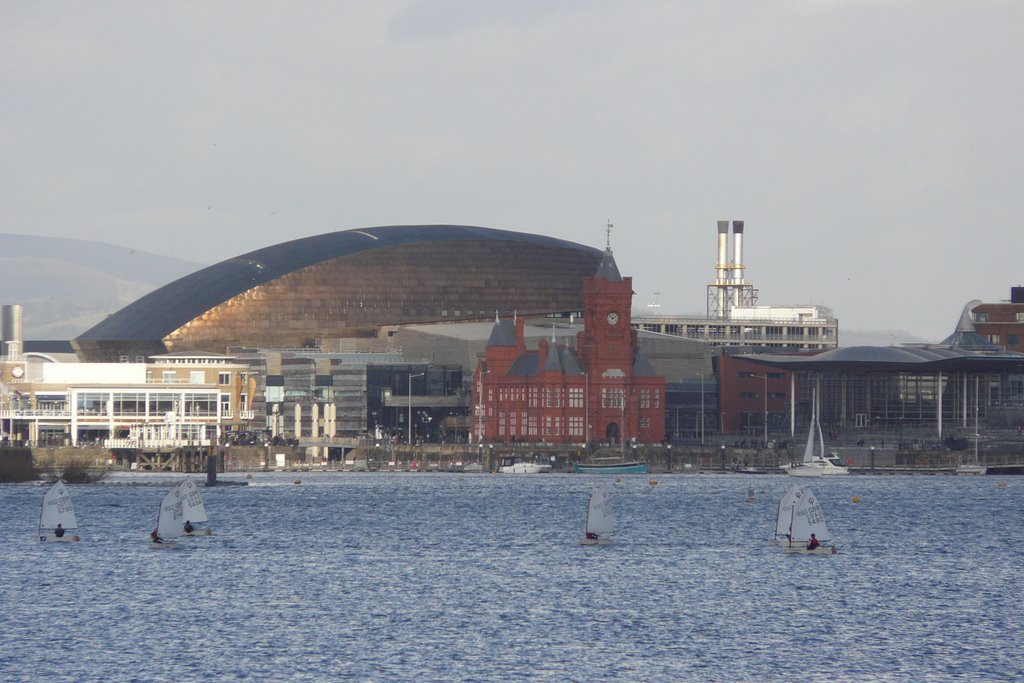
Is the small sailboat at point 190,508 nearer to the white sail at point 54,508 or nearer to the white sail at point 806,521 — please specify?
the white sail at point 54,508

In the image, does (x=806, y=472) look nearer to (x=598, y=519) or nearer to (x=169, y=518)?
(x=598, y=519)

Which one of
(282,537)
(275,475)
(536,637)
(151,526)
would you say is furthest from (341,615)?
(275,475)

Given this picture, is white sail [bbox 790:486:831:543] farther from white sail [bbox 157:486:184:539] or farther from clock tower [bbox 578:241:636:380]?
clock tower [bbox 578:241:636:380]

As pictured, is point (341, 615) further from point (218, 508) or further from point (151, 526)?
point (218, 508)

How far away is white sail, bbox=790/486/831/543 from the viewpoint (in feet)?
300

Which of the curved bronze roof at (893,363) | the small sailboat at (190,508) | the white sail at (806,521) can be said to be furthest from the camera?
the curved bronze roof at (893,363)

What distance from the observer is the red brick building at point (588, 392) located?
194125 mm

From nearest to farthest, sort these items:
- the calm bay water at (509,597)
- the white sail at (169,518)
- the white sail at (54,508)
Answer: the calm bay water at (509,597) < the white sail at (169,518) < the white sail at (54,508)

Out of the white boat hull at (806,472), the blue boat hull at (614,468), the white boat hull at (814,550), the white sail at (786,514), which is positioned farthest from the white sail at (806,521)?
the blue boat hull at (614,468)

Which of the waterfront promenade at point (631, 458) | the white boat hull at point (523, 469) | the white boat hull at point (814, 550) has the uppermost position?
the waterfront promenade at point (631, 458)

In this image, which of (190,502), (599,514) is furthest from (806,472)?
Result: (190,502)

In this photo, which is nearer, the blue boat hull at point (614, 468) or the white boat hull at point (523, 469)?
the blue boat hull at point (614, 468)

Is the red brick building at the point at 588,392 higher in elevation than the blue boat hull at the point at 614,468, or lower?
higher

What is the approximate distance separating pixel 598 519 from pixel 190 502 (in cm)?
2118
